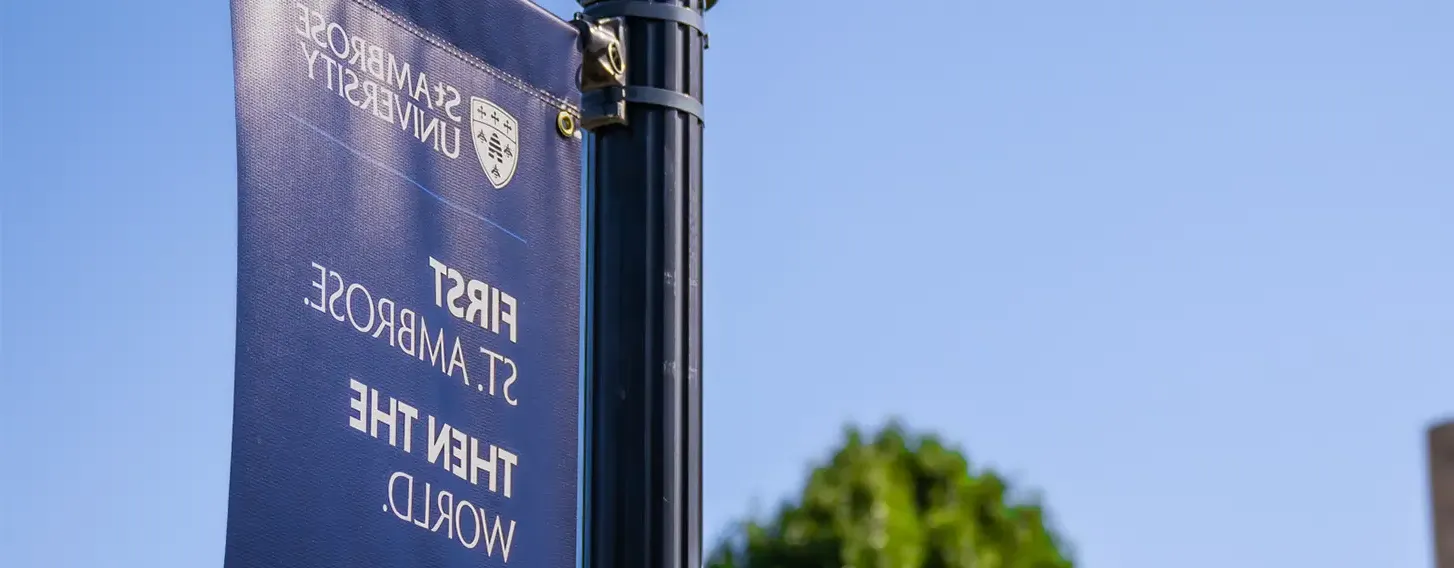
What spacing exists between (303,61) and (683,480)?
934 mm

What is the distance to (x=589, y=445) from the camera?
3.45 m

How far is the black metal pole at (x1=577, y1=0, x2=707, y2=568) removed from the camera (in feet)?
11.0

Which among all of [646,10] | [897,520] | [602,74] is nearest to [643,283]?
[602,74]

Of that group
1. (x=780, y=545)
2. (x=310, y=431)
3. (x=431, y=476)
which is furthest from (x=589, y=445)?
(x=780, y=545)

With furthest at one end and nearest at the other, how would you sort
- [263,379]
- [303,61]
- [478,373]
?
[478,373] < [303,61] < [263,379]

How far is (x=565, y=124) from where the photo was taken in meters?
3.65

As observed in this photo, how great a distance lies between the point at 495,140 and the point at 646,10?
39 cm

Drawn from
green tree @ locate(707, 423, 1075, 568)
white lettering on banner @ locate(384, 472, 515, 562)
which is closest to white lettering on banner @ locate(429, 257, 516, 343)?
white lettering on banner @ locate(384, 472, 515, 562)

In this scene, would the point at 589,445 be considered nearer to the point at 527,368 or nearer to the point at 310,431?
the point at 527,368

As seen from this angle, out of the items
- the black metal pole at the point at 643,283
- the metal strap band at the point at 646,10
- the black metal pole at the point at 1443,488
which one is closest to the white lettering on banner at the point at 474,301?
the black metal pole at the point at 643,283

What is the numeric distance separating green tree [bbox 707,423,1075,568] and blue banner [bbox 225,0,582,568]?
32983 millimetres

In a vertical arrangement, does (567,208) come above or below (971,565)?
below

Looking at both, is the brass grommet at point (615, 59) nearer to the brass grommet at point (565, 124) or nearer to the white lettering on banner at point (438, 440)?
the brass grommet at point (565, 124)

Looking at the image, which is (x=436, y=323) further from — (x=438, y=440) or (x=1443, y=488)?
(x=1443, y=488)
